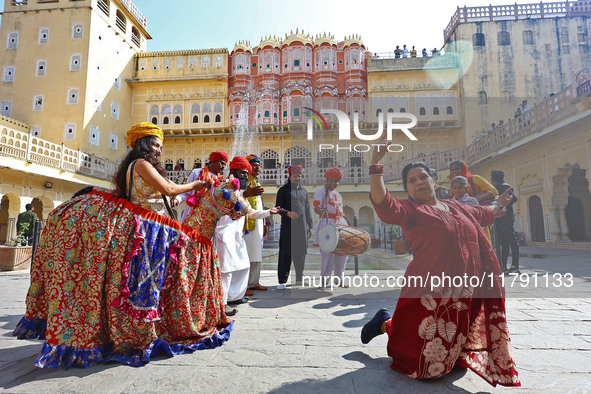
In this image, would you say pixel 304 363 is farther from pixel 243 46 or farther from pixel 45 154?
pixel 243 46

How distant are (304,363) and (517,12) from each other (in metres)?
26.0

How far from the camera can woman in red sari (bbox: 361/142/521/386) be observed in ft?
5.83

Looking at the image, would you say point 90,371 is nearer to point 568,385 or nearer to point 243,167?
point 243,167

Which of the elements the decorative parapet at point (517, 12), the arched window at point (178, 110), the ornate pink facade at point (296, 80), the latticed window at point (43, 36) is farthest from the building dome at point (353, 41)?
the latticed window at point (43, 36)

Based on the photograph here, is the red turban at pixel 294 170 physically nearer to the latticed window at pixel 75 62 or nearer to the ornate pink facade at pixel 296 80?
the ornate pink facade at pixel 296 80

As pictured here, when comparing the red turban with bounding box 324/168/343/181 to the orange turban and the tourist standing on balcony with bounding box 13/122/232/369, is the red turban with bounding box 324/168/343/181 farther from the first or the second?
the orange turban

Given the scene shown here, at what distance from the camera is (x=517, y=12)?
20.3m

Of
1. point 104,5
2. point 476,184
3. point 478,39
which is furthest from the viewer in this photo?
point 104,5

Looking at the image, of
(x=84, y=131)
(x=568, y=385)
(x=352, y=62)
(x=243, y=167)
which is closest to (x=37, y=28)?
(x=84, y=131)

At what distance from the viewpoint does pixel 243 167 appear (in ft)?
11.3

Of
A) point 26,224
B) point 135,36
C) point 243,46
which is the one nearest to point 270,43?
point 243,46

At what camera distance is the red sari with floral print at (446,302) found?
5.83ft

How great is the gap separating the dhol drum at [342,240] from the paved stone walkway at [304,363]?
1.16 meters

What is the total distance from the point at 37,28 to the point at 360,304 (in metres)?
27.2
